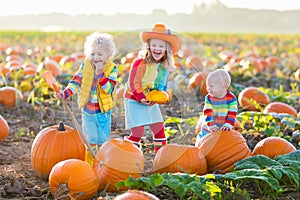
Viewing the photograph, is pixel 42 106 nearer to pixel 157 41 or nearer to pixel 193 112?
pixel 193 112

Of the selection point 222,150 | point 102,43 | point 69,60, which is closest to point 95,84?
point 102,43

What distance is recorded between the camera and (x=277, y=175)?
3766 mm

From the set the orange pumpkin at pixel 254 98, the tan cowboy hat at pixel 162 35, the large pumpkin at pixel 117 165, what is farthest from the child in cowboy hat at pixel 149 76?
the orange pumpkin at pixel 254 98

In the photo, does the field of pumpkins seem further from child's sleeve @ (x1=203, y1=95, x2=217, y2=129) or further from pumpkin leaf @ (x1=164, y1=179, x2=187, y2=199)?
child's sleeve @ (x1=203, y1=95, x2=217, y2=129)

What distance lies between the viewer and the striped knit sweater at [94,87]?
4.51m

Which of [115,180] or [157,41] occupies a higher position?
[157,41]

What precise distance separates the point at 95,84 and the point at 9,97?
2721 mm

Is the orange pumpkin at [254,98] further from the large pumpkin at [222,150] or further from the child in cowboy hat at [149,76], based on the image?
the large pumpkin at [222,150]

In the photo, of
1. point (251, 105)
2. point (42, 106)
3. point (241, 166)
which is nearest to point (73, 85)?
point (241, 166)

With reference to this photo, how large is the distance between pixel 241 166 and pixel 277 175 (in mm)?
318

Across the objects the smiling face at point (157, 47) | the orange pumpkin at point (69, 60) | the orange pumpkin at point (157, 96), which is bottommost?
the orange pumpkin at point (69, 60)

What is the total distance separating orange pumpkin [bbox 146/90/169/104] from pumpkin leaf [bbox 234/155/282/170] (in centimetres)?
87

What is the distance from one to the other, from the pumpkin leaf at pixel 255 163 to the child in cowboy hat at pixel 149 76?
996mm

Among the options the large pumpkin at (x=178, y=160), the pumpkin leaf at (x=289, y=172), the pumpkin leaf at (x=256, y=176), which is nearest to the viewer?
the pumpkin leaf at (x=256, y=176)
